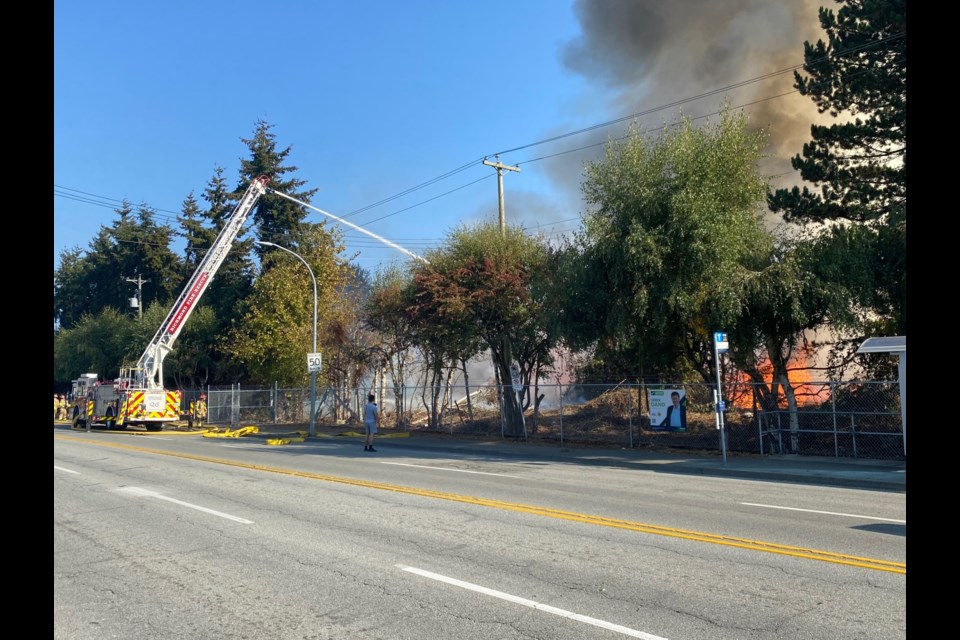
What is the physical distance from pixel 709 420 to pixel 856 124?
10.5m

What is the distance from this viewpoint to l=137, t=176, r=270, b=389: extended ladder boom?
118 ft

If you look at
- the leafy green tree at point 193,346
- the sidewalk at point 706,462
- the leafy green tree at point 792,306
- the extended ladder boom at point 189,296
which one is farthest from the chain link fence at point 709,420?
the leafy green tree at point 193,346

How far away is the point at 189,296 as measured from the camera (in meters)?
36.4

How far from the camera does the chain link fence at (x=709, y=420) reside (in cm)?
1841

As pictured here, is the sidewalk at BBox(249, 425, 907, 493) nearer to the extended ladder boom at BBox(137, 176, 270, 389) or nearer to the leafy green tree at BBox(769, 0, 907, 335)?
the leafy green tree at BBox(769, 0, 907, 335)

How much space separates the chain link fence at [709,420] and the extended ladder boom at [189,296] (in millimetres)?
10324

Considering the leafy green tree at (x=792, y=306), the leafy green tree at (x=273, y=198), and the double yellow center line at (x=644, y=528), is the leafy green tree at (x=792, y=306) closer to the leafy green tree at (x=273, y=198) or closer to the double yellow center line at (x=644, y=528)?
the double yellow center line at (x=644, y=528)

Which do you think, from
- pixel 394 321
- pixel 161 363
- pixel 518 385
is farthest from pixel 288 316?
pixel 518 385

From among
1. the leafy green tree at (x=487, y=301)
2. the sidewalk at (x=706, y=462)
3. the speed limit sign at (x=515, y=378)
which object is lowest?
the sidewalk at (x=706, y=462)

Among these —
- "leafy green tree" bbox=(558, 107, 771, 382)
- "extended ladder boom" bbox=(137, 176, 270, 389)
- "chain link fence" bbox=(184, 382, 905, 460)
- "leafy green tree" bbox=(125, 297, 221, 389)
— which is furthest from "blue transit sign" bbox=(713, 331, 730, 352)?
"leafy green tree" bbox=(125, 297, 221, 389)

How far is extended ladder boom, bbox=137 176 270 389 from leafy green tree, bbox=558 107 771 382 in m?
19.6

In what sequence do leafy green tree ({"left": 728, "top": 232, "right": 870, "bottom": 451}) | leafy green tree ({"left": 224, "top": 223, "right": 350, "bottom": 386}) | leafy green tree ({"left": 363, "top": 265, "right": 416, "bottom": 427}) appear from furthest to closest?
leafy green tree ({"left": 224, "top": 223, "right": 350, "bottom": 386}), leafy green tree ({"left": 363, "top": 265, "right": 416, "bottom": 427}), leafy green tree ({"left": 728, "top": 232, "right": 870, "bottom": 451})

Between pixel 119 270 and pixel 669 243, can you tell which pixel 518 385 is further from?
pixel 119 270
